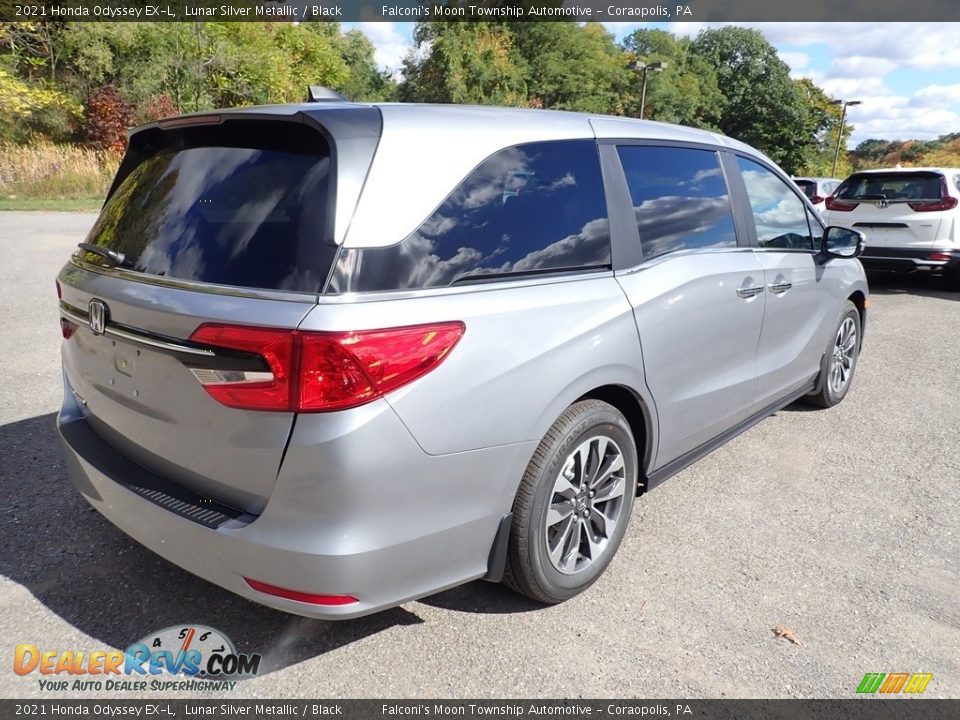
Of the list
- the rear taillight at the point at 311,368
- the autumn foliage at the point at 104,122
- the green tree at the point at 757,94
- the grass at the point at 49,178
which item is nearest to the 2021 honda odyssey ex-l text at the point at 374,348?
the rear taillight at the point at 311,368

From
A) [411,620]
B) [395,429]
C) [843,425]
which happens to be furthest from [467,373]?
[843,425]

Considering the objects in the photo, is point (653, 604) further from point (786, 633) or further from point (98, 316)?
point (98, 316)

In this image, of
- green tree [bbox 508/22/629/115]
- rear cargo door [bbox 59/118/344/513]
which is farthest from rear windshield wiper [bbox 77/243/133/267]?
green tree [bbox 508/22/629/115]

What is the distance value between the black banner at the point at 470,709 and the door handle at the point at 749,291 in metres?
1.90

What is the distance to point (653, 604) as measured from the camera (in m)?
2.79

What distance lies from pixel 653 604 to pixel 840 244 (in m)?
2.85

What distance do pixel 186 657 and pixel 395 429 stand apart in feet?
3.94

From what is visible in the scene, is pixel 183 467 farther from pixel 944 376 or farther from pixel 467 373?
pixel 944 376

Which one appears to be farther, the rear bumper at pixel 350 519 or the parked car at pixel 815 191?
the parked car at pixel 815 191

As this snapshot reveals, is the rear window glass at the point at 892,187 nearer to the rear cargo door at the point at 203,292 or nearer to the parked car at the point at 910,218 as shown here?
the parked car at the point at 910,218

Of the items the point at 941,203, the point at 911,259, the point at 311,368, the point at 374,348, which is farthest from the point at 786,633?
the point at 941,203

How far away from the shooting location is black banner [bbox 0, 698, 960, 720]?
2.19 meters

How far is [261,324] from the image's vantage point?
6.34 feet

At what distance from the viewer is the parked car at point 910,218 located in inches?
370
